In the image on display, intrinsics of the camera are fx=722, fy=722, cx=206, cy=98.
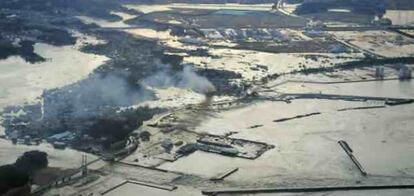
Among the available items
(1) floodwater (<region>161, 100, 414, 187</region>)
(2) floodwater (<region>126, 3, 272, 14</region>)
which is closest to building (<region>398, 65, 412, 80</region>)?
(1) floodwater (<region>161, 100, 414, 187</region>)

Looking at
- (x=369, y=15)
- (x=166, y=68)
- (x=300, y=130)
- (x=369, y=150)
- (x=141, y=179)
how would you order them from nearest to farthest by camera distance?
(x=141, y=179), (x=369, y=150), (x=300, y=130), (x=166, y=68), (x=369, y=15)

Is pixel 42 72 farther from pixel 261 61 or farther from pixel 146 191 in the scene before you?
pixel 146 191

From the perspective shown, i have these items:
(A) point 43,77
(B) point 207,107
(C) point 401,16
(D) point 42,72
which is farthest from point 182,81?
(C) point 401,16

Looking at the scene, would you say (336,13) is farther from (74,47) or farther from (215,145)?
(215,145)

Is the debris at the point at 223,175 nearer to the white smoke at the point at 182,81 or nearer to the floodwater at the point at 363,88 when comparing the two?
the white smoke at the point at 182,81

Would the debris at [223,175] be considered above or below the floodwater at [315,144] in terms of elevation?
below

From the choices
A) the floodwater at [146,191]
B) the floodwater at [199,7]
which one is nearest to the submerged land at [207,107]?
the floodwater at [146,191]

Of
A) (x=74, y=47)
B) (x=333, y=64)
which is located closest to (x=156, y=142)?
(x=333, y=64)
